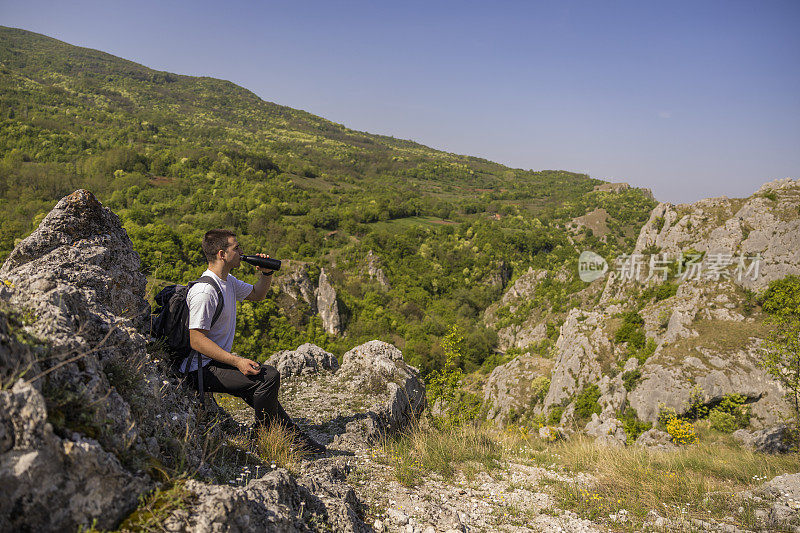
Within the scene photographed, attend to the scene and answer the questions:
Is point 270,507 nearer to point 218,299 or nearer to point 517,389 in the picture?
point 218,299

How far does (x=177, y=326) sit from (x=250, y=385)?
1.09 metres

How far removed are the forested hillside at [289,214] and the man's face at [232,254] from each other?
44.5 m

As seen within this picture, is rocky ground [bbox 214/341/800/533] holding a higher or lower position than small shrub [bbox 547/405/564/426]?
higher

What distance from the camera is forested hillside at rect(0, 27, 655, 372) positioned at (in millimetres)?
58469

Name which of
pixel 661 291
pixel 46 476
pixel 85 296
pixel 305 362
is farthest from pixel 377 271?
pixel 46 476

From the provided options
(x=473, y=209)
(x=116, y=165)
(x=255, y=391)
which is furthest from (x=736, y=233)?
(x=473, y=209)

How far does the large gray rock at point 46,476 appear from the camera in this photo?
1788 mm

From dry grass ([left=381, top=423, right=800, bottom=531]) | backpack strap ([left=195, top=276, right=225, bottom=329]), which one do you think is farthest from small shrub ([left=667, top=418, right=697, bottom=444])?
backpack strap ([left=195, top=276, right=225, bottom=329])

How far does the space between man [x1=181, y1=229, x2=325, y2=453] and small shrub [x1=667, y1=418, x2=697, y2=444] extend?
13.9 metres

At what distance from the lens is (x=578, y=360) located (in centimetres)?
2164

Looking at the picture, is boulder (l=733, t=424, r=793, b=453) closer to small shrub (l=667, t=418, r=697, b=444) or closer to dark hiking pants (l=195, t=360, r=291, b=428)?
small shrub (l=667, t=418, r=697, b=444)

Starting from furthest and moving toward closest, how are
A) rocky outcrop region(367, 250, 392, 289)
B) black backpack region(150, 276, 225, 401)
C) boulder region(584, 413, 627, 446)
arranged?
rocky outcrop region(367, 250, 392, 289) → boulder region(584, 413, 627, 446) → black backpack region(150, 276, 225, 401)

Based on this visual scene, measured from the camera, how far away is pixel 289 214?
101 meters

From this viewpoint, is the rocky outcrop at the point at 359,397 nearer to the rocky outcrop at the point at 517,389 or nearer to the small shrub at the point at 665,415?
the small shrub at the point at 665,415
